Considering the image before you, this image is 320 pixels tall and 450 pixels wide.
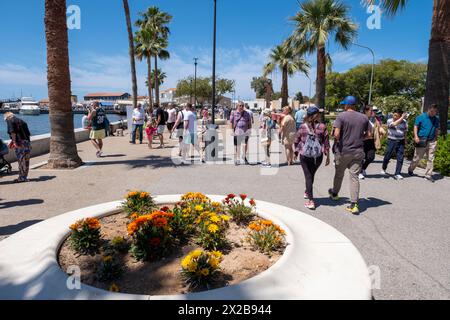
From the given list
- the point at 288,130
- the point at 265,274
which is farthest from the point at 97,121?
the point at 265,274

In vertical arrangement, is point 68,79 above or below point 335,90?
below

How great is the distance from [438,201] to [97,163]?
854cm

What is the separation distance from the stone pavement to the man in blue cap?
49cm

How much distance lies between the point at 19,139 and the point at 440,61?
11133mm

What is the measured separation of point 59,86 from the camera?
26.8 ft

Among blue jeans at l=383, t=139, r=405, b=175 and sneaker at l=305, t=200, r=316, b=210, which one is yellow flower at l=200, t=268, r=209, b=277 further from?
blue jeans at l=383, t=139, r=405, b=175

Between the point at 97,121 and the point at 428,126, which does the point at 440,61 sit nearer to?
the point at 428,126

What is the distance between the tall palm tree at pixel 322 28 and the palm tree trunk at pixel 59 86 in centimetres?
1259

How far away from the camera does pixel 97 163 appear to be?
896 centimetres

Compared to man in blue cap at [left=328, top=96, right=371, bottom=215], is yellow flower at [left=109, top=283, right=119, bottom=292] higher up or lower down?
lower down

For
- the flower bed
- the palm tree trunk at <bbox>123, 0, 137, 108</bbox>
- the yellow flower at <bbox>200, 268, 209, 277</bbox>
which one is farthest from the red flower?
the palm tree trunk at <bbox>123, 0, 137, 108</bbox>

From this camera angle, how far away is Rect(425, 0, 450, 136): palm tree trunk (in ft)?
27.5

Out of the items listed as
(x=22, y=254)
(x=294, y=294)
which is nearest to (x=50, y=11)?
(x=22, y=254)

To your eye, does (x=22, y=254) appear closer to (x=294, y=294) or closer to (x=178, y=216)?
(x=178, y=216)
